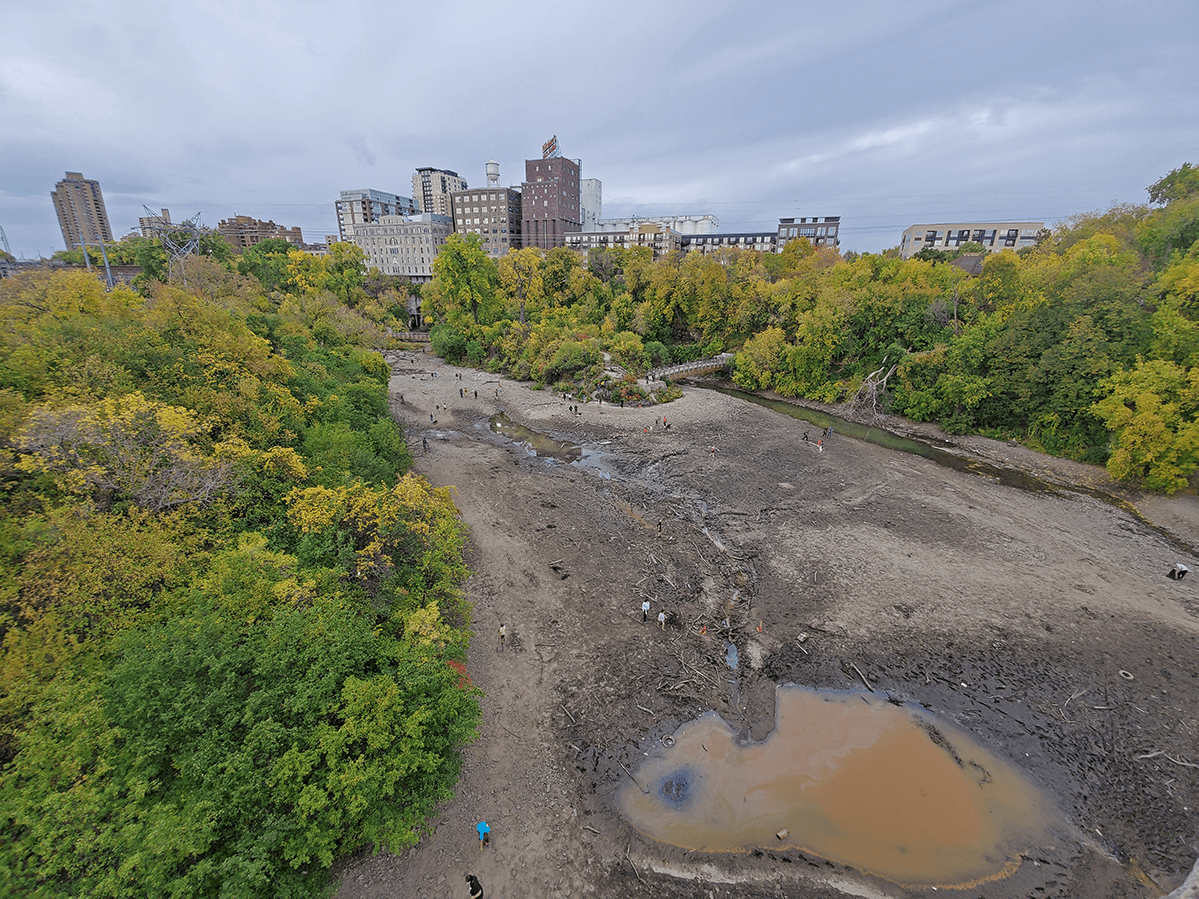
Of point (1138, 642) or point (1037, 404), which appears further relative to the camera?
point (1037, 404)

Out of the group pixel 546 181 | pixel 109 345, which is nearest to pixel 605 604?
pixel 109 345

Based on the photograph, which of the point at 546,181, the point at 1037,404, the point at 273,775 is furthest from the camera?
the point at 546,181

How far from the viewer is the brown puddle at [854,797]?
1164cm

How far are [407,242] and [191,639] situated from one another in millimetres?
106790

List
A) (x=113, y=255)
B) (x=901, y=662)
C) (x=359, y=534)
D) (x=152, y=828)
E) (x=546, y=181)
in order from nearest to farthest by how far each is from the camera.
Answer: (x=152, y=828) < (x=359, y=534) < (x=901, y=662) < (x=113, y=255) < (x=546, y=181)

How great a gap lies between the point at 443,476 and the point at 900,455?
35928 mm

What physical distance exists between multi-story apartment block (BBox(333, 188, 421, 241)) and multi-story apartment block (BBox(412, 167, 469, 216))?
1049 cm

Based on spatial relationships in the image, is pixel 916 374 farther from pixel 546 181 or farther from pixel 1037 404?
pixel 546 181

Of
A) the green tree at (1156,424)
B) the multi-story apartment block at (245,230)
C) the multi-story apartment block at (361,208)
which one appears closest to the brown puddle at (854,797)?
the green tree at (1156,424)

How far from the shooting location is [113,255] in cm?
5294

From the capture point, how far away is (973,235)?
88375mm

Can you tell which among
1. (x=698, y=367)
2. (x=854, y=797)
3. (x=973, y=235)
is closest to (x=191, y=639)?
(x=854, y=797)

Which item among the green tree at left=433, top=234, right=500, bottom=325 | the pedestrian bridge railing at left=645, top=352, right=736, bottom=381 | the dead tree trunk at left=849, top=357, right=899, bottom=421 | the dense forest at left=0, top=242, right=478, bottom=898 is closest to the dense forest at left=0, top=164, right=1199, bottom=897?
the dense forest at left=0, top=242, right=478, bottom=898

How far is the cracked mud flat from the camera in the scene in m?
11.3
